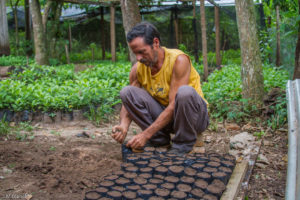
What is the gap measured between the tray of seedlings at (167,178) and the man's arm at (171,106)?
112 millimetres

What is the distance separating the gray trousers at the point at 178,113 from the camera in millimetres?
2402

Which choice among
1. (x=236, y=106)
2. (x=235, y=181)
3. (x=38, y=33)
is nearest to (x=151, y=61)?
(x=235, y=181)

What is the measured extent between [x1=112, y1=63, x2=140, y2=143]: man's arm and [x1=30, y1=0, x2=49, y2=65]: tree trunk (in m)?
7.01

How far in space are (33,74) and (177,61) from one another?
4026 millimetres

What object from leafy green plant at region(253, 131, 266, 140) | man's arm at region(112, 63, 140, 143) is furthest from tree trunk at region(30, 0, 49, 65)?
leafy green plant at region(253, 131, 266, 140)

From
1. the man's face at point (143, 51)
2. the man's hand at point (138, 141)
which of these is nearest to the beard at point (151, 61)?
the man's face at point (143, 51)

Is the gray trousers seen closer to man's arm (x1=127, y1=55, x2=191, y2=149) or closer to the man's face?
man's arm (x1=127, y1=55, x2=191, y2=149)

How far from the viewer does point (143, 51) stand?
2.43 metres

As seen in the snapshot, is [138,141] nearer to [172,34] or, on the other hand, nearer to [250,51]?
[250,51]

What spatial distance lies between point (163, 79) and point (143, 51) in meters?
0.32

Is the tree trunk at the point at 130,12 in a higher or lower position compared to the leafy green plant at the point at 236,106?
higher

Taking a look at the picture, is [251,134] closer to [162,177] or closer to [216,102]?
[216,102]

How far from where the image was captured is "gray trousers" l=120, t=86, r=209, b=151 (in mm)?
2402

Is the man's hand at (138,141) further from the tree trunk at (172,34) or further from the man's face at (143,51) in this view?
→ the tree trunk at (172,34)
